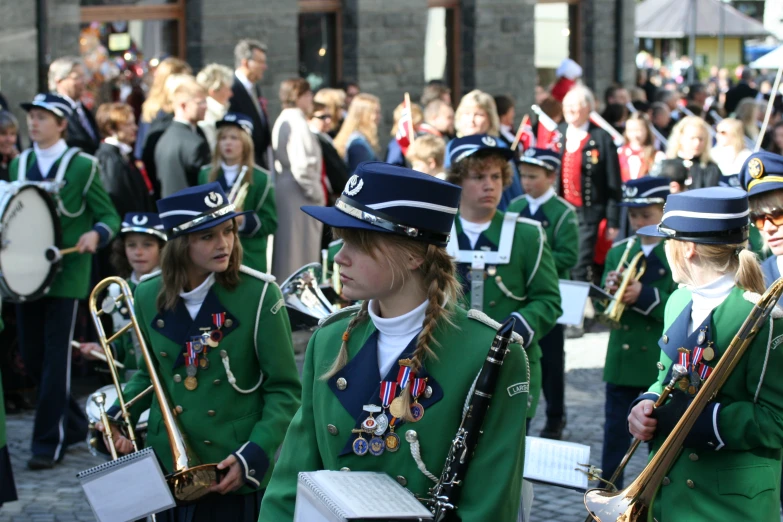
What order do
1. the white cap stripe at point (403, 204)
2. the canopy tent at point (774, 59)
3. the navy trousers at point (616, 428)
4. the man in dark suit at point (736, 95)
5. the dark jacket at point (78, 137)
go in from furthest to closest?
the man in dark suit at point (736, 95) → the canopy tent at point (774, 59) → the dark jacket at point (78, 137) → the navy trousers at point (616, 428) → the white cap stripe at point (403, 204)

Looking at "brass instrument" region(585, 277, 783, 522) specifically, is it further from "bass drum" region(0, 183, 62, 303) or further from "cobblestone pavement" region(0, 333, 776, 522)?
"bass drum" region(0, 183, 62, 303)

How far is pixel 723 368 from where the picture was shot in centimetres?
395

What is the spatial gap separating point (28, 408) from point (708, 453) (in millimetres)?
6295

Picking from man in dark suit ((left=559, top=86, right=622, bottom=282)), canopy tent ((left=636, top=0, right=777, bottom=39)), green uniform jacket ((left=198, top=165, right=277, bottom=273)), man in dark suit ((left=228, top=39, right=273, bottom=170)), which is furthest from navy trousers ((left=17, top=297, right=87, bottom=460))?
canopy tent ((left=636, top=0, right=777, bottom=39))

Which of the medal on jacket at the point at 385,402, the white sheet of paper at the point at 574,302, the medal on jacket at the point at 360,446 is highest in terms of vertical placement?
the medal on jacket at the point at 385,402

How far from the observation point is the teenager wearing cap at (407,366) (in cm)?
322

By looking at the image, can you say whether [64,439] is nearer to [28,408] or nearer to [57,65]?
[28,408]

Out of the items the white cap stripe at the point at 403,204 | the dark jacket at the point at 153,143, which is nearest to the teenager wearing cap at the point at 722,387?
the white cap stripe at the point at 403,204

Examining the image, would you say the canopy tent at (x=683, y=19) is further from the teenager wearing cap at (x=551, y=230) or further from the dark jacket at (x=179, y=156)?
the teenager wearing cap at (x=551, y=230)

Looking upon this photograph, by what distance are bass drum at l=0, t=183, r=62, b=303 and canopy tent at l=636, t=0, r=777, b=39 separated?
20.5 metres

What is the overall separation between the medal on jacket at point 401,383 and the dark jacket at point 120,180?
6838mm

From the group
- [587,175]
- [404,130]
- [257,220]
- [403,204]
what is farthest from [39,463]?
[587,175]

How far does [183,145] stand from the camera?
10.2 meters

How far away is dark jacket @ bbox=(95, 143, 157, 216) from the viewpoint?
9.82 meters
